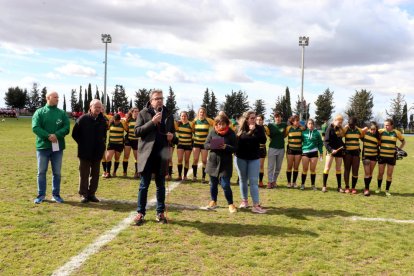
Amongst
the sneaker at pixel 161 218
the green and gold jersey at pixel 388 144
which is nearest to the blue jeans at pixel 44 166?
the sneaker at pixel 161 218

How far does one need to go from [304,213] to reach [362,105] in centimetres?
7059

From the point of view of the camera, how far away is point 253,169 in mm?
6859

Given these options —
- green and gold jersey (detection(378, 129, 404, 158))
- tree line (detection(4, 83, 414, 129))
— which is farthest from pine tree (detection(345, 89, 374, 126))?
green and gold jersey (detection(378, 129, 404, 158))

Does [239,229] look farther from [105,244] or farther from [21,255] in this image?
[21,255]

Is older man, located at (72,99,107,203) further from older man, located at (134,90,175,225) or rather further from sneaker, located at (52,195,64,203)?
older man, located at (134,90,175,225)

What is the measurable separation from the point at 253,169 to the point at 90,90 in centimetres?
10264

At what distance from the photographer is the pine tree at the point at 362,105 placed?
231ft

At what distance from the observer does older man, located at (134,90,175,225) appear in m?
5.66

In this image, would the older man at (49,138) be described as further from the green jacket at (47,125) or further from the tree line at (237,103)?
the tree line at (237,103)

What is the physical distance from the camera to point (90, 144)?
23.2ft

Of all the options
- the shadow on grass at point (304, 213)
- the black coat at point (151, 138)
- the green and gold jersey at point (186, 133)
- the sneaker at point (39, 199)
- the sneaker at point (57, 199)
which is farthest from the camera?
the green and gold jersey at point (186, 133)

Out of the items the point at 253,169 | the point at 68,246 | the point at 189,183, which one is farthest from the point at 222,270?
the point at 189,183

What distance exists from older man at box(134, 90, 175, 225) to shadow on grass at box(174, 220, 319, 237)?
556 millimetres

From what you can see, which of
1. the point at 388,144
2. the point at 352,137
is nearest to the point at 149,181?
the point at 352,137
